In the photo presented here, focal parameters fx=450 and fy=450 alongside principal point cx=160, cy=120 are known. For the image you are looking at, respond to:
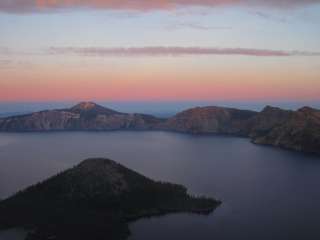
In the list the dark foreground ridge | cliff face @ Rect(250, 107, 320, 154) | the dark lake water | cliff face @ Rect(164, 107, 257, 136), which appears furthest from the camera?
cliff face @ Rect(164, 107, 257, 136)

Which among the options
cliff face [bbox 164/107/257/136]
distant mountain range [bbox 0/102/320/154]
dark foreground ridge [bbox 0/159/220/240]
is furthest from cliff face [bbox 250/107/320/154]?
dark foreground ridge [bbox 0/159/220/240]

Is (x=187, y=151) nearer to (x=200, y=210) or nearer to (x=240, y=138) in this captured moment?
(x=240, y=138)

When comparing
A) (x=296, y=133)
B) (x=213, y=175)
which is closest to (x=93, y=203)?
(x=213, y=175)

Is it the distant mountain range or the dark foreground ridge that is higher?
the distant mountain range

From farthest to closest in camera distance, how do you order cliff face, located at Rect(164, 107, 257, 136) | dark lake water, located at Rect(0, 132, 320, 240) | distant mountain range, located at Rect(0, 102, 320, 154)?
1. cliff face, located at Rect(164, 107, 257, 136)
2. distant mountain range, located at Rect(0, 102, 320, 154)
3. dark lake water, located at Rect(0, 132, 320, 240)

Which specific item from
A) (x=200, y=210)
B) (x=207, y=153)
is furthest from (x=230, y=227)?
(x=207, y=153)

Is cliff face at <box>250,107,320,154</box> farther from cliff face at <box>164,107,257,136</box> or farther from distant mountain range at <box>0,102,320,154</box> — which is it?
cliff face at <box>164,107,257,136</box>
